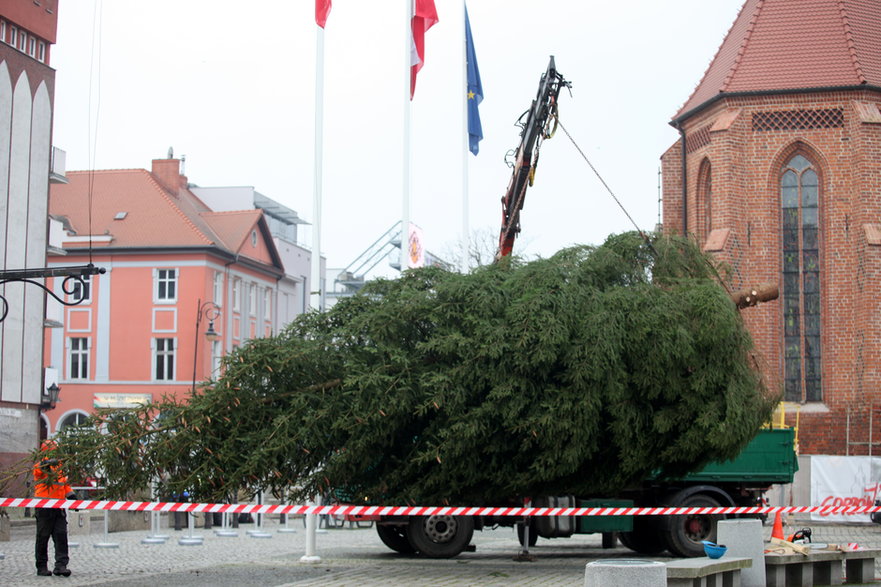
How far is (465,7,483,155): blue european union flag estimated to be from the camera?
26828 millimetres

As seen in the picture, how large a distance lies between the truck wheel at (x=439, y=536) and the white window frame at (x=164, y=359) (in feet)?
131

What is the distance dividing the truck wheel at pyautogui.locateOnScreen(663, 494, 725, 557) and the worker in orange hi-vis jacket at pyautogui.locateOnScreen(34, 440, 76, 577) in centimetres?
842

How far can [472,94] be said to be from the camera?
88.7 feet

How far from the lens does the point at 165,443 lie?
14766 millimetres

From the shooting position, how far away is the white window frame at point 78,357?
5609cm

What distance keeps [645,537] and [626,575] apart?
380 inches

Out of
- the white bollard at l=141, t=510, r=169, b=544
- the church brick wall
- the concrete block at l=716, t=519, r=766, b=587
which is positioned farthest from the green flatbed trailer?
the church brick wall

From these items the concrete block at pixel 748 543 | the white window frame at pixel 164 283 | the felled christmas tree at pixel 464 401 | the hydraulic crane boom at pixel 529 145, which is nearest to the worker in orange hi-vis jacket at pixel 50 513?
the felled christmas tree at pixel 464 401

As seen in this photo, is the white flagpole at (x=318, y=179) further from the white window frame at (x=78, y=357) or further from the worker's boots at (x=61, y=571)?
the white window frame at (x=78, y=357)

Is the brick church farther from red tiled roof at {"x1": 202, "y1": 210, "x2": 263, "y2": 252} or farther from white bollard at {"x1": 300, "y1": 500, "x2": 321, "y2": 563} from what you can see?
red tiled roof at {"x1": 202, "y1": 210, "x2": 263, "y2": 252}

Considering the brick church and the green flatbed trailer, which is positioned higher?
the brick church

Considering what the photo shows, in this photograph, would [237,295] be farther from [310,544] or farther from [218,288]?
Answer: [310,544]

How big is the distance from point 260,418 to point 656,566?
7.09 meters

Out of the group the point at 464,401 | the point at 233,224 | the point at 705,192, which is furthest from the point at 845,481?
the point at 233,224
